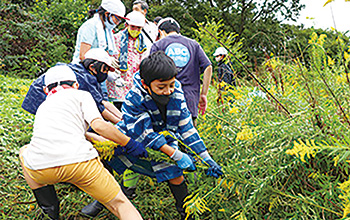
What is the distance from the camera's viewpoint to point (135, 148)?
2.74 m

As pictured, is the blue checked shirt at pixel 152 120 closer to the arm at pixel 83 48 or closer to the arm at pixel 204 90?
the arm at pixel 204 90

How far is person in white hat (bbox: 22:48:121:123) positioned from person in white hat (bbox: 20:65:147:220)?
707 millimetres

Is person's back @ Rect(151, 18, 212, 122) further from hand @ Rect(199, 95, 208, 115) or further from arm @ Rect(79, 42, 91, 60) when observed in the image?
arm @ Rect(79, 42, 91, 60)

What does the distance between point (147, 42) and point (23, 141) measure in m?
1.94

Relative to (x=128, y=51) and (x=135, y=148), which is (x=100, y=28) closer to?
(x=128, y=51)

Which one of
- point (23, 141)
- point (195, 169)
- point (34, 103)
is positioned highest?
point (195, 169)

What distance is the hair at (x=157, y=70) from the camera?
2656 millimetres

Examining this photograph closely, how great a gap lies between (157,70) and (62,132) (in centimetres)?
72

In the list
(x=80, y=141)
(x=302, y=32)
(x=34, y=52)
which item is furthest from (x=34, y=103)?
(x=302, y=32)

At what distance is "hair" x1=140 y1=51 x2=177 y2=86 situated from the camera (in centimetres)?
266

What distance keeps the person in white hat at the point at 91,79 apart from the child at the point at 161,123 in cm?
51

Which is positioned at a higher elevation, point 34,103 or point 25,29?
point 34,103

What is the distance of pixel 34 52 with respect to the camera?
428 inches

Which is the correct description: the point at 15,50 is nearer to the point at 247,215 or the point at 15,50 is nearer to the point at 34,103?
the point at 34,103
